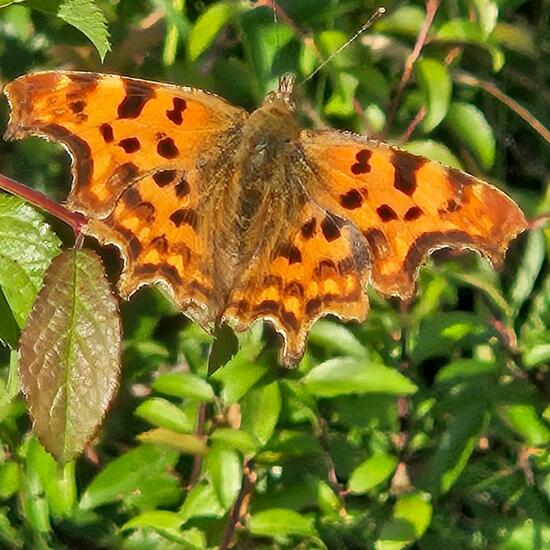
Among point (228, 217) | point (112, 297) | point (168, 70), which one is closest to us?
point (112, 297)

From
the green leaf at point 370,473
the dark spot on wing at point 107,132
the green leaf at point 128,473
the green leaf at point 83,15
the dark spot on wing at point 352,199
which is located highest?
the green leaf at point 83,15

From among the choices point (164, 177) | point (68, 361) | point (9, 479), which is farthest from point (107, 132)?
point (9, 479)

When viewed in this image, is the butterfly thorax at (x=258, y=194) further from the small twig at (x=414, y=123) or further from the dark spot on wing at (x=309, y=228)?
the small twig at (x=414, y=123)

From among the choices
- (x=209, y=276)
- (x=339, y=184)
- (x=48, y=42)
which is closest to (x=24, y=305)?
(x=209, y=276)

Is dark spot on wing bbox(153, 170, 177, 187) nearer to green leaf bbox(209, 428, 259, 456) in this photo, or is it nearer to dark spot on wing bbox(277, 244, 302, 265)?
dark spot on wing bbox(277, 244, 302, 265)

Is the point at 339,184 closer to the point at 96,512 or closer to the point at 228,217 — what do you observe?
the point at 228,217

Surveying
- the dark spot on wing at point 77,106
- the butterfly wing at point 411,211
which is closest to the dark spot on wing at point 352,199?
the butterfly wing at point 411,211

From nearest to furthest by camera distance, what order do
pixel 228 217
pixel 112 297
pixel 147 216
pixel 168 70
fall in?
pixel 112 297 < pixel 147 216 < pixel 228 217 < pixel 168 70
